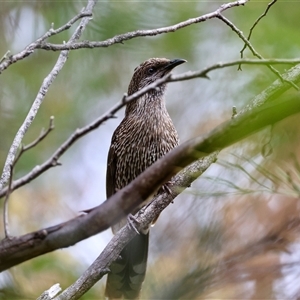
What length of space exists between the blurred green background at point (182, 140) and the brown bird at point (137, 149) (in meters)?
0.16

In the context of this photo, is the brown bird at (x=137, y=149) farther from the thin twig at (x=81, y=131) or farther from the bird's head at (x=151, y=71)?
the thin twig at (x=81, y=131)

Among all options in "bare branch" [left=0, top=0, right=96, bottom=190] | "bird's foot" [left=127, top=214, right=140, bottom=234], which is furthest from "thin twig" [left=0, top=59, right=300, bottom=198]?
"bird's foot" [left=127, top=214, right=140, bottom=234]

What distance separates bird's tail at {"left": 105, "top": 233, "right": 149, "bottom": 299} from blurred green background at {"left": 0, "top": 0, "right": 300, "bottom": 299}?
0.35 ft

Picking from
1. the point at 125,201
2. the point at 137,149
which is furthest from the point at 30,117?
the point at 137,149

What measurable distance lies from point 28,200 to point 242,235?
4.03m

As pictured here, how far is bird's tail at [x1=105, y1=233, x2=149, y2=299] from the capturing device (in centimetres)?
493

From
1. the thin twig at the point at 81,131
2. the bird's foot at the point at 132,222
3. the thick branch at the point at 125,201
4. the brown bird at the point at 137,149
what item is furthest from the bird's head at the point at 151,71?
the thick branch at the point at 125,201

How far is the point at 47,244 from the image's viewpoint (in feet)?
6.64

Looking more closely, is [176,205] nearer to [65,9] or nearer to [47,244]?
[65,9]

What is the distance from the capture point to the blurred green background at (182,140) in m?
3.37

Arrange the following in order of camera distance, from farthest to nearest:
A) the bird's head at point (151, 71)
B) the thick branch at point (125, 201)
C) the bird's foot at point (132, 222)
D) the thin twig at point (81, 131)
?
1. the bird's head at point (151, 71)
2. the bird's foot at point (132, 222)
3. the thin twig at point (81, 131)
4. the thick branch at point (125, 201)

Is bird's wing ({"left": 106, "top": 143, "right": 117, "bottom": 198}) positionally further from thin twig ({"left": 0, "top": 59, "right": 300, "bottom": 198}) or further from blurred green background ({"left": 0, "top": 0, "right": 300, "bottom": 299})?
thin twig ({"left": 0, "top": 59, "right": 300, "bottom": 198})

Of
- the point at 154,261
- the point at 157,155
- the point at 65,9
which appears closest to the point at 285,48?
the point at 157,155

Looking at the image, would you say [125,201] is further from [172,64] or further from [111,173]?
[111,173]
